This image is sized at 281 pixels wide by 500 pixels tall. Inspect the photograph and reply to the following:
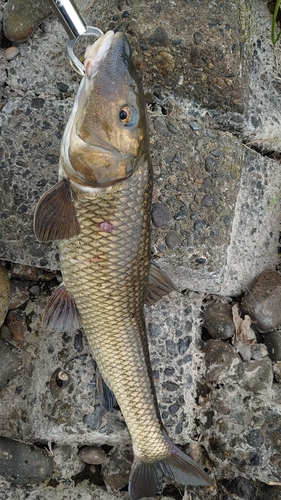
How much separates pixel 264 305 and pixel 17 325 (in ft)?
5.03

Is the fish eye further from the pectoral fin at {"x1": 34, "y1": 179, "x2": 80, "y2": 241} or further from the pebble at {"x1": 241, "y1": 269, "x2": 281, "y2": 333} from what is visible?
the pebble at {"x1": 241, "y1": 269, "x2": 281, "y2": 333}

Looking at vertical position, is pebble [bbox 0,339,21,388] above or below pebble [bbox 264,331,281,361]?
above

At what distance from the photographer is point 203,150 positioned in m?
2.90

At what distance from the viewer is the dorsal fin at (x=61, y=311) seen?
2643 mm

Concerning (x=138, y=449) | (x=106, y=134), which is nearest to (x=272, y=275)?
(x=138, y=449)

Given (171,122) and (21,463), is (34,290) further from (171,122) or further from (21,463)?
(171,122)

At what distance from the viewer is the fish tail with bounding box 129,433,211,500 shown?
273cm

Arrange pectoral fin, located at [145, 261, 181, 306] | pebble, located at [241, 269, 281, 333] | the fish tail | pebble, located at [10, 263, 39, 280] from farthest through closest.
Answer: pebble, located at [241, 269, 281, 333] < pebble, located at [10, 263, 39, 280] < the fish tail < pectoral fin, located at [145, 261, 181, 306]

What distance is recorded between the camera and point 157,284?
8.45 feet

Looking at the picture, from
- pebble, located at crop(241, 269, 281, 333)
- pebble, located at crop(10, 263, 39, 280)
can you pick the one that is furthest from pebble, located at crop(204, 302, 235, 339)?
pebble, located at crop(10, 263, 39, 280)

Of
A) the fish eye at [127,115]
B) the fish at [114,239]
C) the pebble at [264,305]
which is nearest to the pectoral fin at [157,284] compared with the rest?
the fish at [114,239]

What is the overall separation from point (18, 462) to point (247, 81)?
2.58m

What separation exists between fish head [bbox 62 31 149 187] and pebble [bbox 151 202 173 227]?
562 millimetres

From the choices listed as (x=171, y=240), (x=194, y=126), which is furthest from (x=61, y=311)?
(x=194, y=126)
